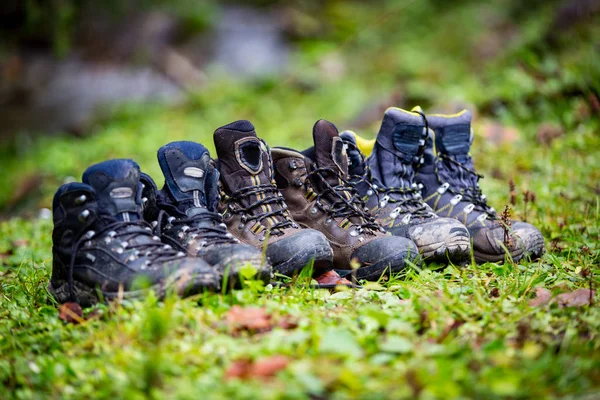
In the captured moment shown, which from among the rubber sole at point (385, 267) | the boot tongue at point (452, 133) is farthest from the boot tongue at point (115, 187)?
the boot tongue at point (452, 133)

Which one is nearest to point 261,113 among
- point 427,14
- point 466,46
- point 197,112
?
point 197,112

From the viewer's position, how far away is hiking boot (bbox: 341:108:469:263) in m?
3.25

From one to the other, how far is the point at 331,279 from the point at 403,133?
3.51 ft

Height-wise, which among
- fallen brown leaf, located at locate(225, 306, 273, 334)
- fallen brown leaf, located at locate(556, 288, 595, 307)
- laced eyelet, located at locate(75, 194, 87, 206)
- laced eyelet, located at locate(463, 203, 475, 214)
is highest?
laced eyelet, located at locate(75, 194, 87, 206)

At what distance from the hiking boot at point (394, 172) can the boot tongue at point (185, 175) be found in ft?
2.99

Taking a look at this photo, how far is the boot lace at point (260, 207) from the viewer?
9.43ft

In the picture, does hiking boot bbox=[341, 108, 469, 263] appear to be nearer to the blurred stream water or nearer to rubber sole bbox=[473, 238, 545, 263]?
rubber sole bbox=[473, 238, 545, 263]

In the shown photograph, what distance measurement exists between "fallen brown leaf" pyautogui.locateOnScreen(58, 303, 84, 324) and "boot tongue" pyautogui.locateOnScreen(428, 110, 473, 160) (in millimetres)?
2399

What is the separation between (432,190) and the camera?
3.55 meters

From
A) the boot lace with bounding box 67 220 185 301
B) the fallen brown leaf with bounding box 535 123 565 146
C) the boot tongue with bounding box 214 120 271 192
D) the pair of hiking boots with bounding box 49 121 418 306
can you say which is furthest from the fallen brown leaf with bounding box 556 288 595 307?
the fallen brown leaf with bounding box 535 123 565 146

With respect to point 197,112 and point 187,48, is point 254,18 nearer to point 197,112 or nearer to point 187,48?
point 187,48

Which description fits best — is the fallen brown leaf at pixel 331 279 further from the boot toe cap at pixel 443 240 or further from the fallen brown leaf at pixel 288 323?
the fallen brown leaf at pixel 288 323

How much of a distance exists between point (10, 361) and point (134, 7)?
43.8ft

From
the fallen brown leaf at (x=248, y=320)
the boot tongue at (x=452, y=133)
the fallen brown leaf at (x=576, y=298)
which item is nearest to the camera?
the fallen brown leaf at (x=248, y=320)
